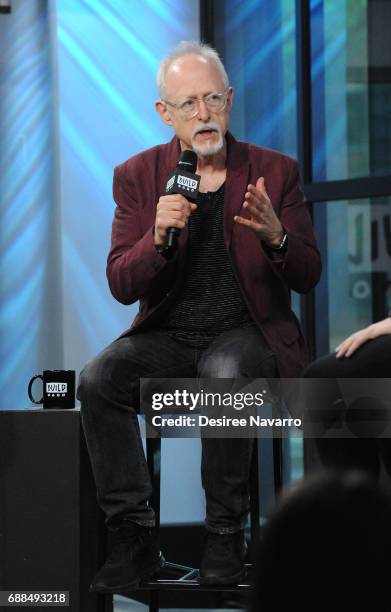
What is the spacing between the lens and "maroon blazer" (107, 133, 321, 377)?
84.9 inches

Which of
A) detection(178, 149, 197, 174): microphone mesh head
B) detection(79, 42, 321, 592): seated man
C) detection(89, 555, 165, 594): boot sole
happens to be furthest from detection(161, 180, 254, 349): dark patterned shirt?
detection(89, 555, 165, 594): boot sole

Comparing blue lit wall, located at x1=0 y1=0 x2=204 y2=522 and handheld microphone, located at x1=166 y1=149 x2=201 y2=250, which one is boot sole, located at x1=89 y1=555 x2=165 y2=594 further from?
blue lit wall, located at x1=0 y1=0 x2=204 y2=522

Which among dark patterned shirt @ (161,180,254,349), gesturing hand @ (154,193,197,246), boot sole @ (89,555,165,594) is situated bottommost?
boot sole @ (89,555,165,594)

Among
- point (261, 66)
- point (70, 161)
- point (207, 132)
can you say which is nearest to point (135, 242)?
point (207, 132)

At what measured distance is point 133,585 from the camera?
2.03 meters

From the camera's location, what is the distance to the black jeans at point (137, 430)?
2.04m

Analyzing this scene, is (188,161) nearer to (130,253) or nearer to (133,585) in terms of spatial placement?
(130,253)

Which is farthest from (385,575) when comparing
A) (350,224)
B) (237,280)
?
(350,224)

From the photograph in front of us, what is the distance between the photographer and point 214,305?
2.23m

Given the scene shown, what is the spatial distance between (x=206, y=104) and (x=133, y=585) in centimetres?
109

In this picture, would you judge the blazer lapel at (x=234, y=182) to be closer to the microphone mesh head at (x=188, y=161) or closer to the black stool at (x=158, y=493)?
the microphone mesh head at (x=188, y=161)

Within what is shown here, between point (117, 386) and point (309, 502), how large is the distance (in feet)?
5.37

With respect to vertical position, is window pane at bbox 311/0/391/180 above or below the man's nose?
above

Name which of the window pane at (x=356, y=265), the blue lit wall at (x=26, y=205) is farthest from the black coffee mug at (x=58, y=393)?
the window pane at (x=356, y=265)
